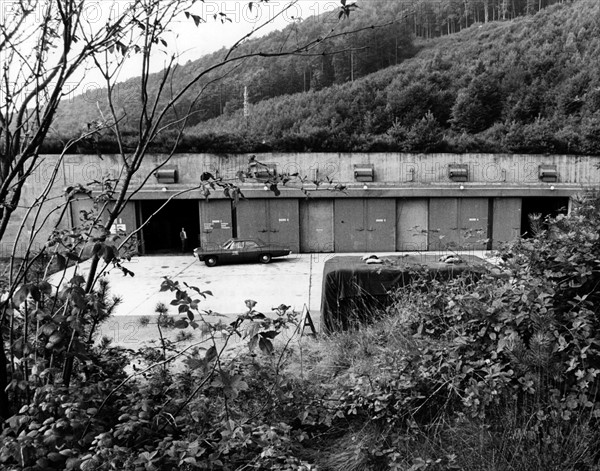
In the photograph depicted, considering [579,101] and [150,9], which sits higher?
[579,101]

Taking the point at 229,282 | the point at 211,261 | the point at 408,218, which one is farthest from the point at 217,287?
the point at 408,218

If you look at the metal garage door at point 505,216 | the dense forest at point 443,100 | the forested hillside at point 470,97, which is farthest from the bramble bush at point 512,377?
the forested hillside at point 470,97

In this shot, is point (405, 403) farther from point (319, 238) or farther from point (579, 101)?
point (579, 101)

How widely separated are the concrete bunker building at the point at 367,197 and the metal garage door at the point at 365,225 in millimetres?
47

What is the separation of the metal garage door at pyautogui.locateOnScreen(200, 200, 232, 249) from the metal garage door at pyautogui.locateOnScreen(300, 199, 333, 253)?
3511 mm

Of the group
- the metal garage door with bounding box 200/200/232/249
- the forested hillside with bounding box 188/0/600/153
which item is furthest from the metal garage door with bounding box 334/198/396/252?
the forested hillside with bounding box 188/0/600/153

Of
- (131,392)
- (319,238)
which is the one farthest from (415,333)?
(319,238)

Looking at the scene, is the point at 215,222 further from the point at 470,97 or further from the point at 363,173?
the point at 470,97

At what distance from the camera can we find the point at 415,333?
14.0ft

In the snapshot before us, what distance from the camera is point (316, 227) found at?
21.6m

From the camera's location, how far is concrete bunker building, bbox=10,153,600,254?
69.6 feet

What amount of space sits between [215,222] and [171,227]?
6070mm

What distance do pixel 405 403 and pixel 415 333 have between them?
1172 millimetres

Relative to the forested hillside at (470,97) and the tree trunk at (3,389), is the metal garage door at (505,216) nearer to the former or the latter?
the forested hillside at (470,97)
